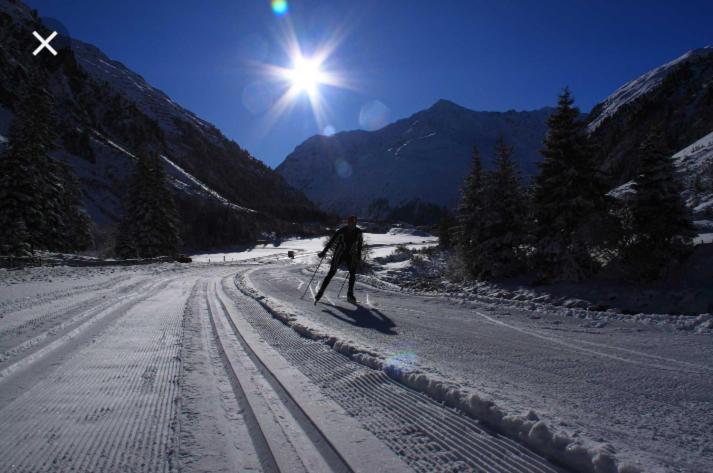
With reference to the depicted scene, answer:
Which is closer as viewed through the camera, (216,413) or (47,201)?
(216,413)

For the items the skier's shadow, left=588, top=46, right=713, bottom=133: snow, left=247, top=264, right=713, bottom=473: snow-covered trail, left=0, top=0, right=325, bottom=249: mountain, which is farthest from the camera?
left=588, top=46, right=713, bottom=133: snow

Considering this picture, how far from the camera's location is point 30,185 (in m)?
24.7

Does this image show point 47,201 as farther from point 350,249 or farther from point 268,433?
point 268,433

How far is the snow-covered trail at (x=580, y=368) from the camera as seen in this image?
84.0 inches

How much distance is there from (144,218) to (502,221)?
29916 mm

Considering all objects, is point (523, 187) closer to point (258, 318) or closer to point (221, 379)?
point (258, 318)

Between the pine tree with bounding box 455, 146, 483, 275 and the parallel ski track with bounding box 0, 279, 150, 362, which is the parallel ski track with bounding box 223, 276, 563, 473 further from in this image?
the pine tree with bounding box 455, 146, 483, 275

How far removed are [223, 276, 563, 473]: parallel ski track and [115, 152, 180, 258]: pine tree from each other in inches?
1370

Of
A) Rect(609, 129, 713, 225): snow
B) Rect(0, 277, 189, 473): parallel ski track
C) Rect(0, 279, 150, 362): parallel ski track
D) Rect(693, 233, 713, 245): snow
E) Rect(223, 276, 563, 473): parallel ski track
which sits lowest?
Rect(0, 279, 150, 362): parallel ski track

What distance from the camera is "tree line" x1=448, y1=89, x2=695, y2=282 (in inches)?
479

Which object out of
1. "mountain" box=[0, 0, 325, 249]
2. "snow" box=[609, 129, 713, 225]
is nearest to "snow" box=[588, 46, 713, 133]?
"snow" box=[609, 129, 713, 225]

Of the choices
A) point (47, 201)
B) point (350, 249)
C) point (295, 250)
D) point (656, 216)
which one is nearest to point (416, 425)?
point (350, 249)

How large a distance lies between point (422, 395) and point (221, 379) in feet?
5.26

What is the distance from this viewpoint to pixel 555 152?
15.4 m
